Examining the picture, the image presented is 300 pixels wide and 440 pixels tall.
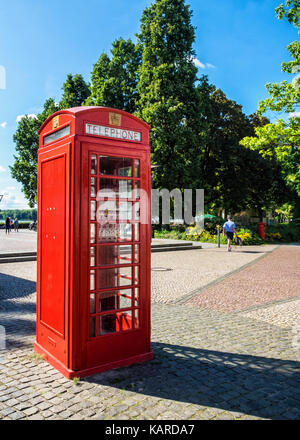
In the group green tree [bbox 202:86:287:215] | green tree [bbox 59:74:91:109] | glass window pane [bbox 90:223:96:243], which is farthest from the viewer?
green tree [bbox 59:74:91:109]

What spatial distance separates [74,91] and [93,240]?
34.4m

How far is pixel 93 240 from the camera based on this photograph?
12.8ft

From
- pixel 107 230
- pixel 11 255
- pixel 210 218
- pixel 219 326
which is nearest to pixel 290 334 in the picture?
pixel 219 326

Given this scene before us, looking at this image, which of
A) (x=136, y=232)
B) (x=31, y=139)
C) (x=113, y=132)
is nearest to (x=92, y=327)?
(x=136, y=232)

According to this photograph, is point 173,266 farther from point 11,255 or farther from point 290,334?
point 290,334

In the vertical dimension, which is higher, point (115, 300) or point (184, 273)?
point (115, 300)

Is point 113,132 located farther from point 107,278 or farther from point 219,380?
point 219,380

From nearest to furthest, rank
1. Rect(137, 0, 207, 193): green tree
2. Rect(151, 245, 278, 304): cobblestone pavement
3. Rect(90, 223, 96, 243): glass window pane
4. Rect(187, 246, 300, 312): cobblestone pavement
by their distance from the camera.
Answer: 1. Rect(90, 223, 96, 243): glass window pane
2. Rect(187, 246, 300, 312): cobblestone pavement
3. Rect(151, 245, 278, 304): cobblestone pavement
4. Rect(137, 0, 207, 193): green tree

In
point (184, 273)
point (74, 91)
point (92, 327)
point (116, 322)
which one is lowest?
point (184, 273)

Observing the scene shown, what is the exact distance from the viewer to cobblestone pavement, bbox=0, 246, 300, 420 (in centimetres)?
316

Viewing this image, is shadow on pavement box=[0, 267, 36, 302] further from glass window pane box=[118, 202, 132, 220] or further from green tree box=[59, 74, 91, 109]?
green tree box=[59, 74, 91, 109]

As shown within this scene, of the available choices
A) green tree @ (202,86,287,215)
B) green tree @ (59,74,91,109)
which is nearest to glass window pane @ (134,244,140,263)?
green tree @ (202,86,287,215)

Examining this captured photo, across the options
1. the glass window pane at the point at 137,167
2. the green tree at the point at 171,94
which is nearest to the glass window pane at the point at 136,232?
the glass window pane at the point at 137,167

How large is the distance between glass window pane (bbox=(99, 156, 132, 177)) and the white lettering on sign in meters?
0.25
